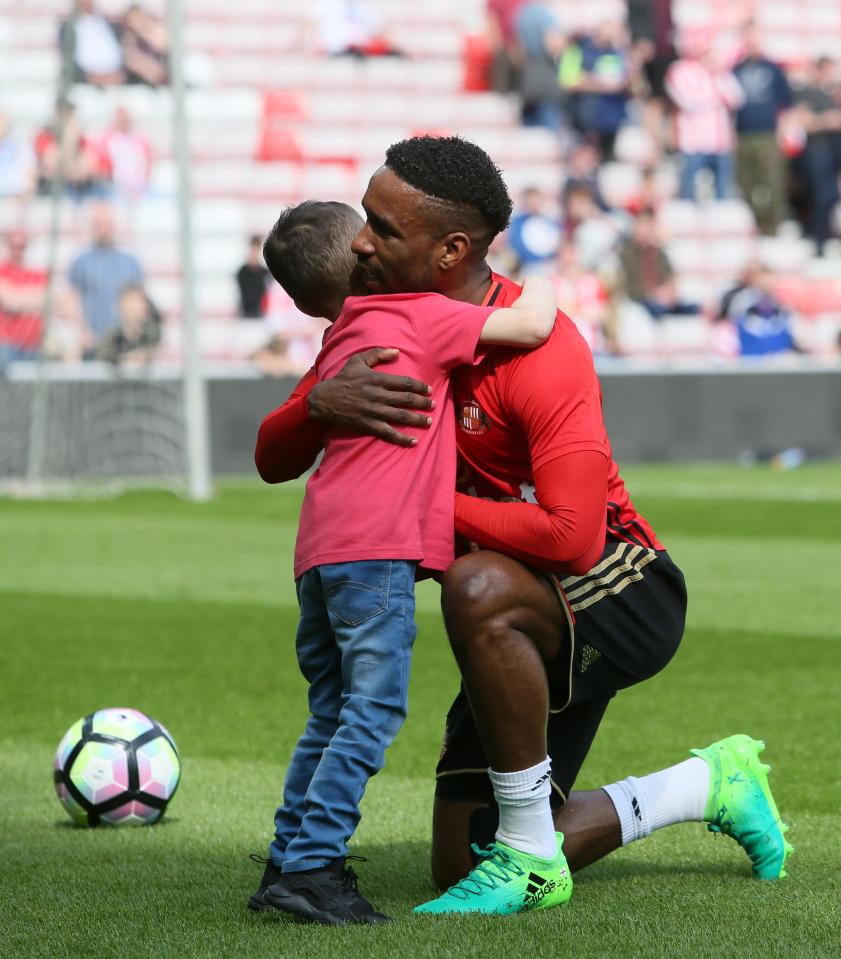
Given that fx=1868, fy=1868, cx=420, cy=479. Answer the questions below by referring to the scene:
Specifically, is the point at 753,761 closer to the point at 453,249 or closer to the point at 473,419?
the point at 473,419

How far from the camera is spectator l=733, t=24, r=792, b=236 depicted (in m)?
22.9

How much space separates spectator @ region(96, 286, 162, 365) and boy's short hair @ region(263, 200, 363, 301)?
12873 mm

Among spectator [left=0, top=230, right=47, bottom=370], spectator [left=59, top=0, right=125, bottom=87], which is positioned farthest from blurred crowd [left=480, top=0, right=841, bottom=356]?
spectator [left=0, top=230, right=47, bottom=370]

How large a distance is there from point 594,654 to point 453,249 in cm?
90

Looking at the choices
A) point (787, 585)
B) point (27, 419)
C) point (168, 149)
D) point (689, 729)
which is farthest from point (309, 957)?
point (168, 149)

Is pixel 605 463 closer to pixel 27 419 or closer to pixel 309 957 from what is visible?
pixel 309 957

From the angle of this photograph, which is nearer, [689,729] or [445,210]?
[445,210]

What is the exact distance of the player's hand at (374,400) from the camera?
3684 mm

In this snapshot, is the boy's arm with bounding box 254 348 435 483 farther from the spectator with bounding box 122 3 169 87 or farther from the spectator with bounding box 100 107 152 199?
the spectator with bounding box 122 3 169 87

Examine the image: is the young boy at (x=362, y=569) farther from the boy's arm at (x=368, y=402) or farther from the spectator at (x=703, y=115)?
the spectator at (x=703, y=115)

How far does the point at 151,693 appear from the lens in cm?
702

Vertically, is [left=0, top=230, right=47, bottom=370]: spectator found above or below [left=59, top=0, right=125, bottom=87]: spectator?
below

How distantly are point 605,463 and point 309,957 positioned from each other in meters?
1.12

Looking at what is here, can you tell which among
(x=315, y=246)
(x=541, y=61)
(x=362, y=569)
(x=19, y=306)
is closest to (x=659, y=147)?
(x=541, y=61)
